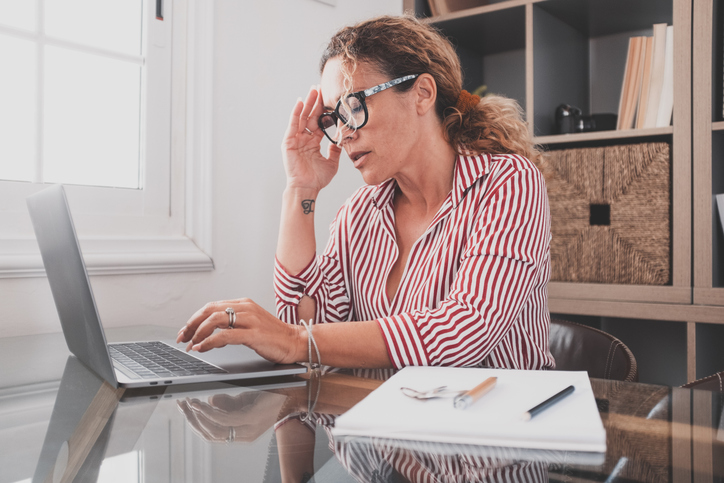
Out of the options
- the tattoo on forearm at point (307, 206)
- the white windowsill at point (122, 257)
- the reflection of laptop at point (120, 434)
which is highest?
the tattoo on forearm at point (307, 206)

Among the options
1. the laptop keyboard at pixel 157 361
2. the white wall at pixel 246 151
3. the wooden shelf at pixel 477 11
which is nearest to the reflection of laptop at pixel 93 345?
the laptop keyboard at pixel 157 361

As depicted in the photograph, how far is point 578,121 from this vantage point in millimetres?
2084

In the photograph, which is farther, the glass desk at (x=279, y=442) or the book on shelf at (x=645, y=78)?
the book on shelf at (x=645, y=78)

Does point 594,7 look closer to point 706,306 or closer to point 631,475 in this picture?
point 706,306

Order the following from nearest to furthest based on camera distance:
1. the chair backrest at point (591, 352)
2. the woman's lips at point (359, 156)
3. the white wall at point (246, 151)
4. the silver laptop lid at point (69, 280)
→ the silver laptop lid at point (69, 280) → the chair backrest at point (591, 352) → the woman's lips at point (359, 156) → the white wall at point (246, 151)

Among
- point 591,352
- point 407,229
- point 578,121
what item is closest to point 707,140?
point 578,121

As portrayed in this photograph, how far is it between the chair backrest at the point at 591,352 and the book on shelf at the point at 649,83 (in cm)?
86

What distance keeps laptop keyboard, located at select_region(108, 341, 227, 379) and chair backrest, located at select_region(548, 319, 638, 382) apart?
762 millimetres

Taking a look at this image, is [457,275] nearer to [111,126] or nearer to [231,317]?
[231,317]

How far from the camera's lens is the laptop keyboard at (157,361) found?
82cm

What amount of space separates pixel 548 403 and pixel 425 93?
0.85 meters

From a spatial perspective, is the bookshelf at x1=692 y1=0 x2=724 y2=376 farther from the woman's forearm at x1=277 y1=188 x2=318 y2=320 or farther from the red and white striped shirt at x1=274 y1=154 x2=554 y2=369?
the woman's forearm at x1=277 y1=188 x2=318 y2=320

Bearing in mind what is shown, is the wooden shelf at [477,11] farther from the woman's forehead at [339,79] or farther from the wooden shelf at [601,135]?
the woman's forehead at [339,79]

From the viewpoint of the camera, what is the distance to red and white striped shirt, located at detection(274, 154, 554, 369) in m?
0.93
